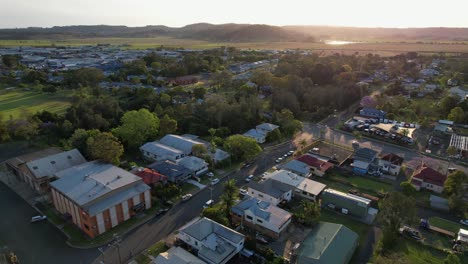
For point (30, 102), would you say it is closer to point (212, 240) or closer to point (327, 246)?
point (212, 240)

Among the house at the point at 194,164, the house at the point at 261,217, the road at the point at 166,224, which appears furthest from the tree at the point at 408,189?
the house at the point at 194,164

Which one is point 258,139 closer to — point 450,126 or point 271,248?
point 271,248

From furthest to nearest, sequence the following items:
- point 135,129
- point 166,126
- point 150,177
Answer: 1. point 166,126
2. point 135,129
3. point 150,177

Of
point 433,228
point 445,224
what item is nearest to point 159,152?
point 433,228

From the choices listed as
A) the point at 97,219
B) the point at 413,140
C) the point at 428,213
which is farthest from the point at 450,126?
the point at 97,219

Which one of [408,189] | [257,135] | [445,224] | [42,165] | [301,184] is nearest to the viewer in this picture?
[445,224]

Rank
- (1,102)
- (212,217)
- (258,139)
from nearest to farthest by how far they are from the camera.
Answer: (212,217)
(258,139)
(1,102)

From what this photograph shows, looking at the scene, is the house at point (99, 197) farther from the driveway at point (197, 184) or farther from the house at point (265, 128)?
the house at point (265, 128)
